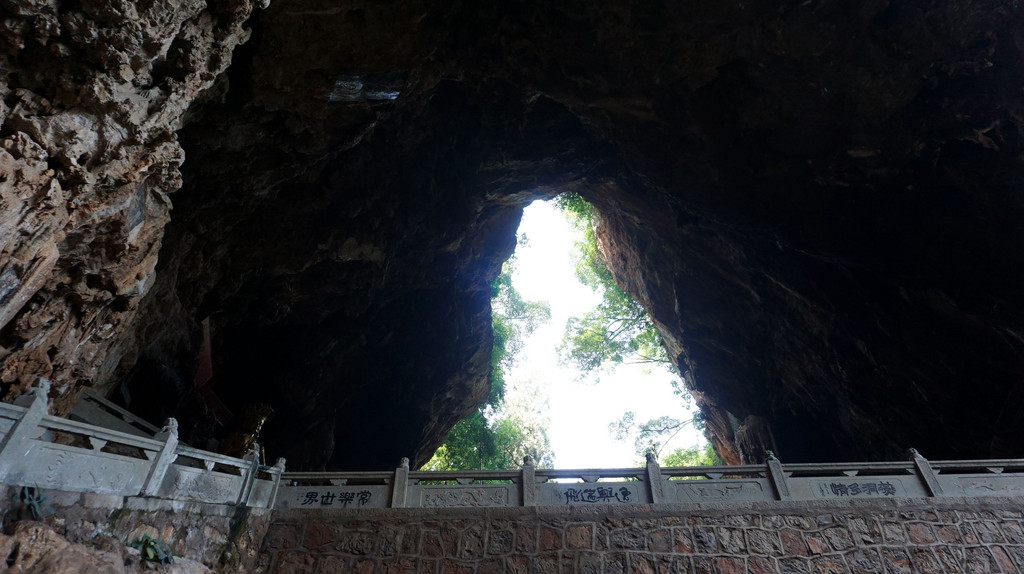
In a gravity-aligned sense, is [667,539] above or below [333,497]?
below

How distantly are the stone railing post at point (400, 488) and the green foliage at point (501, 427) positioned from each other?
10943mm

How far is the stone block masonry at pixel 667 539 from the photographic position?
24.6 ft

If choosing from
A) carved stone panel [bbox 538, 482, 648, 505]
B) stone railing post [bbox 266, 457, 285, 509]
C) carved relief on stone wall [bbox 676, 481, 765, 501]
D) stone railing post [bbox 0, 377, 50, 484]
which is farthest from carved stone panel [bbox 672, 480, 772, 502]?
stone railing post [bbox 0, 377, 50, 484]

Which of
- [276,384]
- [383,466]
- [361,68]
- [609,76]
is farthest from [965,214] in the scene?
[383,466]

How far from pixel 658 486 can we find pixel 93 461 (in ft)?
24.7

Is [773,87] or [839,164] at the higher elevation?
[773,87]

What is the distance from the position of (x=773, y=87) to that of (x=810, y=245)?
3.68m

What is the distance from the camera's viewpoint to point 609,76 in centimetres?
1056

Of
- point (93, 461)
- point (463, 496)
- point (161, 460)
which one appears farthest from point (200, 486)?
point (463, 496)

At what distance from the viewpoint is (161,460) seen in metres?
6.17

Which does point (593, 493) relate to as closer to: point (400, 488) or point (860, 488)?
point (400, 488)

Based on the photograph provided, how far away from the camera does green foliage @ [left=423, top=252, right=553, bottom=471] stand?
21.4 metres

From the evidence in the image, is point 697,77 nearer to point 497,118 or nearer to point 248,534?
point 497,118

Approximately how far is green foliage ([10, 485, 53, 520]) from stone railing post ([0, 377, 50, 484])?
0.43ft
